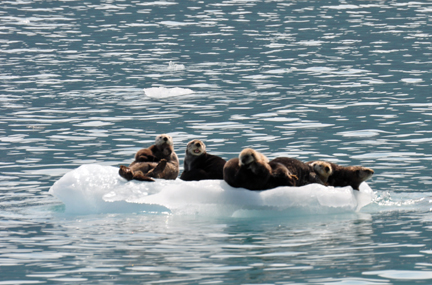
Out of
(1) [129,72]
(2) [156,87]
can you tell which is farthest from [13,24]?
(2) [156,87]

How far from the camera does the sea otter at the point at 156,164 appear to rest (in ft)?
29.7

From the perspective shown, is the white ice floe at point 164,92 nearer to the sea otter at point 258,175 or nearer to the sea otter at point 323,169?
the sea otter at point 323,169

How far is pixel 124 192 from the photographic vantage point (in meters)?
8.88

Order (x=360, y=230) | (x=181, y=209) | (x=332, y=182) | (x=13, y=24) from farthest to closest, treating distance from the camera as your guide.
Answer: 1. (x=13, y=24)
2. (x=332, y=182)
3. (x=181, y=209)
4. (x=360, y=230)

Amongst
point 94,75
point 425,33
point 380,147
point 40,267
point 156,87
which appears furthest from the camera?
point 425,33

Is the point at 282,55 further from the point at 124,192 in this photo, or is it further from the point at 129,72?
the point at 124,192

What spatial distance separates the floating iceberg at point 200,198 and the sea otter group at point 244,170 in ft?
0.42

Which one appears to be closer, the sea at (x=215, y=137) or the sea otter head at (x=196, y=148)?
the sea at (x=215, y=137)

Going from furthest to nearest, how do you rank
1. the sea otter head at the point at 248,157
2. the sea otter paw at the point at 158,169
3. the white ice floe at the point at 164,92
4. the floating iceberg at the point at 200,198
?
the white ice floe at the point at 164,92 < the sea otter paw at the point at 158,169 < the floating iceberg at the point at 200,198 < the sea otter head at the point at 248,157

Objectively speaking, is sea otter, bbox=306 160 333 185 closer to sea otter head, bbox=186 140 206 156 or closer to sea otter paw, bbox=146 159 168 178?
sea otter head, bbox=186 140 206 156

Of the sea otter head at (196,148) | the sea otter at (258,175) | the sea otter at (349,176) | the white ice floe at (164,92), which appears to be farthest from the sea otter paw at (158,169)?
the white ice floe at (164,92)

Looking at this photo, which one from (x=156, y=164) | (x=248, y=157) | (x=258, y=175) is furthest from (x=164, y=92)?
(x=248, y=157)

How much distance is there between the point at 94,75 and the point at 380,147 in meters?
9.21

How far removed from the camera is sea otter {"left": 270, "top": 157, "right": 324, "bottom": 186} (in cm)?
890
